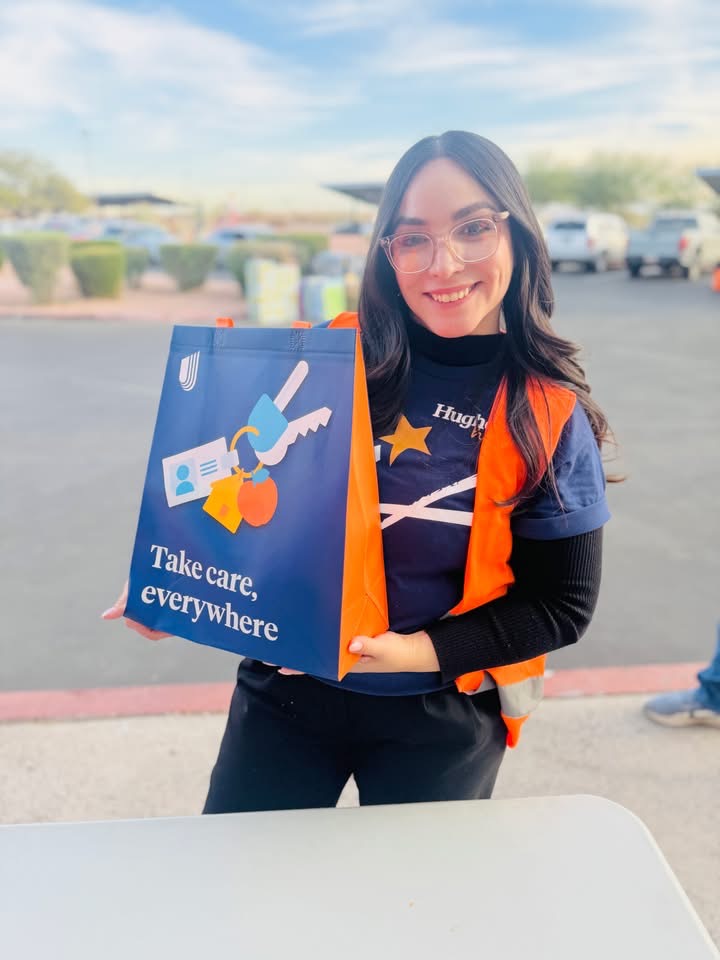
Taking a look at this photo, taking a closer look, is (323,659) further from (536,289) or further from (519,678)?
(536,289)

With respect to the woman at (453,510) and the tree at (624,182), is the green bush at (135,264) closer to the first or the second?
the woman at (453,510)

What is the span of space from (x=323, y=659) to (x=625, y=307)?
49.8 ft

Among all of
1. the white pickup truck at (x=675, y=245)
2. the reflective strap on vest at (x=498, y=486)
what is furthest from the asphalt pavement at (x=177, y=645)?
the white pickup truck at (x=675, y=245)

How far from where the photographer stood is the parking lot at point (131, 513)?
3.35 meters

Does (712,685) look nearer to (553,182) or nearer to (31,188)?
(31,188)

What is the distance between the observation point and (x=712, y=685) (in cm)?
281

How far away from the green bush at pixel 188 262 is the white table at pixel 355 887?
17.3 meters

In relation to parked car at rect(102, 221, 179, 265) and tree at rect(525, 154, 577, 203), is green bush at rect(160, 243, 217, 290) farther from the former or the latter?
tree at rect(525, 154, 577, 203)

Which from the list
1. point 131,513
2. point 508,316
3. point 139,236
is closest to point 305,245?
point 139,236

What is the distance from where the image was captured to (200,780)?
8.55 ft

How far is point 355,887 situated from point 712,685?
6.91 feet

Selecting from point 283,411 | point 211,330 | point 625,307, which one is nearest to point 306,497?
point 283,411

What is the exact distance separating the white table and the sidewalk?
4.43 ft

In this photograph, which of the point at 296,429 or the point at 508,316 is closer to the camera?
the point at 296,429
